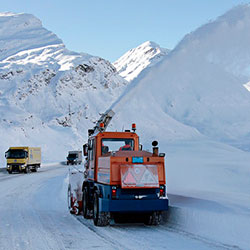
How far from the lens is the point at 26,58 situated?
427 ft

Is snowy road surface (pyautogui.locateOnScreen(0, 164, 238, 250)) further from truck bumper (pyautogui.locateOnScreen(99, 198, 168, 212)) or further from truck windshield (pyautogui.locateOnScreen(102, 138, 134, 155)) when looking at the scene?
truck windshield (pyautogui.locateOnScreen(102, 138, 134, 155))

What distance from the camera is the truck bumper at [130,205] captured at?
Answer: 29.9 ft

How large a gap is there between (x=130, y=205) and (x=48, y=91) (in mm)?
103875

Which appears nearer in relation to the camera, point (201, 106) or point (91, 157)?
point (91, 157)

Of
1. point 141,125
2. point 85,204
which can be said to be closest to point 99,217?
point 85,204

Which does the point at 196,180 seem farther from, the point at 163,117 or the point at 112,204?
the point at 163,117

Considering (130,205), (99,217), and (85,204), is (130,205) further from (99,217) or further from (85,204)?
(85,204)

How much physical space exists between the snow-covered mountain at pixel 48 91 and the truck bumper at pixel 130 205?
57035 millimetres

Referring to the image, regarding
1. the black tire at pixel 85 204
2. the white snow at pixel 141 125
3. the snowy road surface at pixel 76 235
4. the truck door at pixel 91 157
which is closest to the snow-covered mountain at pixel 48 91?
the white snow at pixel 141 125

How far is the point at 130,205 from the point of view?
9.17 meters

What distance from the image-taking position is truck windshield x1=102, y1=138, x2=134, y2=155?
1045 cm

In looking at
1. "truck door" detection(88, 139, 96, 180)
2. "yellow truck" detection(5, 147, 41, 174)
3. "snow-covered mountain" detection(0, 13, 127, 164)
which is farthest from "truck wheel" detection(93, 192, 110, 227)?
"snow-covered mountain" detection(0, 13, 127, 164)

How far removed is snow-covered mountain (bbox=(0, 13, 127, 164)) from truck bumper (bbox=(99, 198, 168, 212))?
57035mm

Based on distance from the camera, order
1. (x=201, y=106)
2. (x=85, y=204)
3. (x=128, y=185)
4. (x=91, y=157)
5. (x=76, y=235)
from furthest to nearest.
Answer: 1. (x=201, y=106)
2. (x=85, y=204)
3. (x=91, y=157)
4. (x=128, y=185)
5. (x=76, y=235)
